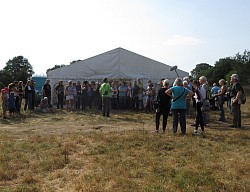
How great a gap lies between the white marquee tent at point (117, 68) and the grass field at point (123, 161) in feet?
29.0

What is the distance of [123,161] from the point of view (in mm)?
5949

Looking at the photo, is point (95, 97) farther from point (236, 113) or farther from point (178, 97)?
point (178, 97)

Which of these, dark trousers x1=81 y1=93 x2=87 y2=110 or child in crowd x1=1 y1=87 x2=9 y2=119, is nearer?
child in crowd x1=1 y1=87 x2=9 y2=119

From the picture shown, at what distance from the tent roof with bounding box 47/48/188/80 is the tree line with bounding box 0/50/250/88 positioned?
123ft

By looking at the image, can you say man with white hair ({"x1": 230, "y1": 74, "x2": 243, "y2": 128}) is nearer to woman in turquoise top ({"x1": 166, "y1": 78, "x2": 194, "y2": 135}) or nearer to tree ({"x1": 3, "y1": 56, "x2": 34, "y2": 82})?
woman in turquoise top ({"x1": 166, "y1": 78, "x2": 194, "y2": 135})

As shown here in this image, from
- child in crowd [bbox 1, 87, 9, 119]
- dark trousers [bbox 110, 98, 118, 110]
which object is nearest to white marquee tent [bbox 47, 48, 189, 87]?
dark trousers [bbox 110, 98, 118, 110]

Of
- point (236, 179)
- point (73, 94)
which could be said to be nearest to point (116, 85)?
point (73, 94)

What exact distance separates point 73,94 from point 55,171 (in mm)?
10732

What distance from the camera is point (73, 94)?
53.1 ft

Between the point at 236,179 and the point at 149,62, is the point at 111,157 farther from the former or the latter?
the point at 149,62

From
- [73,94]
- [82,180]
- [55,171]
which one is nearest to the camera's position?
[82,180]

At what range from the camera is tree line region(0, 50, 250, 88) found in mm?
56691

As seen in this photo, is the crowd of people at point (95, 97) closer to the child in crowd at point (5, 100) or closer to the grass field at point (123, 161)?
the child in crowd at point (5, 100)

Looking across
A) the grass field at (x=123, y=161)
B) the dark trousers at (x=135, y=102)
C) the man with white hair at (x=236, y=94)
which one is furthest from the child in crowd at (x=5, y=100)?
the man with white hair at (x=236, y=94)
